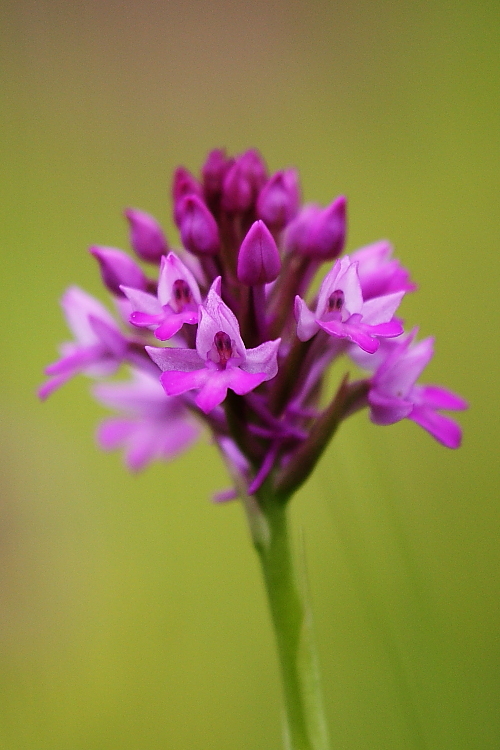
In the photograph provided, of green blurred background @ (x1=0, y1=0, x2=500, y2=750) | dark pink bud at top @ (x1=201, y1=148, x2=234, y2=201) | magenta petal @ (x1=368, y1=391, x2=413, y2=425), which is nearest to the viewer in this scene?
magenta petal @ (x1=368, y1=391, x2=413, y2=425)

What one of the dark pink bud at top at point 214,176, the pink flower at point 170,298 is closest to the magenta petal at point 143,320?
the pink flower at point 170,298

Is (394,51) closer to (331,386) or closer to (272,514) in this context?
(331,386)

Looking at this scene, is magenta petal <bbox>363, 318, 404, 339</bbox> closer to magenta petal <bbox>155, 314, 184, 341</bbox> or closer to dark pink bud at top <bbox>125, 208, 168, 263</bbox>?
magenta petal <bbox>155, 314, 184, 341</bbox>

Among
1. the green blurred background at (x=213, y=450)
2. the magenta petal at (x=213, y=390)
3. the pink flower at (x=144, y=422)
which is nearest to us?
the magenta petal at (x=213, y=390)

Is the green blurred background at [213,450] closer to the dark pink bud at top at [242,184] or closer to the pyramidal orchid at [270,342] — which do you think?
the pyramidal orchid at [270,342]

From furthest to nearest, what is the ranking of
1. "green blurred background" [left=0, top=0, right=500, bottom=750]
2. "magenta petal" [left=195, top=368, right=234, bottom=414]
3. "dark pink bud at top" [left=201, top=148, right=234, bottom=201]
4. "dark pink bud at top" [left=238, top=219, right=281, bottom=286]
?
"green blurred background" [left=0, top=0, right=500, bottom=750], "dark pink bud at top" [left=201, top=148, right=234, bottom=201], "dark pink bud at top" [left=238, top=219, right=281, bottom=286], "magenta petal" [left=195, top=368, right=234, bottom=414]

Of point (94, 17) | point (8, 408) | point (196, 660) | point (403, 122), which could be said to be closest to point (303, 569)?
point (196, 660)

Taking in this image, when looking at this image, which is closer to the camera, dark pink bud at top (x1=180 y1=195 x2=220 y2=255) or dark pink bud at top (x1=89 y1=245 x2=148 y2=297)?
dark pink bud at top (x1=180 y1=195 x2=220 y2=255)

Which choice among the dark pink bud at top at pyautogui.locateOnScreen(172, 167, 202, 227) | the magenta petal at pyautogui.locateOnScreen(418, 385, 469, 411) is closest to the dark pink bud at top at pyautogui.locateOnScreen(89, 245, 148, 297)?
the dark pink bud at top at pyautogui.locateOnScreen(172, 167, 202, 227)

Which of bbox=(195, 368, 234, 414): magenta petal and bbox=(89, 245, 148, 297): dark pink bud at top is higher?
bbox=(89, 245, 148, 297): dark pink bud at top
